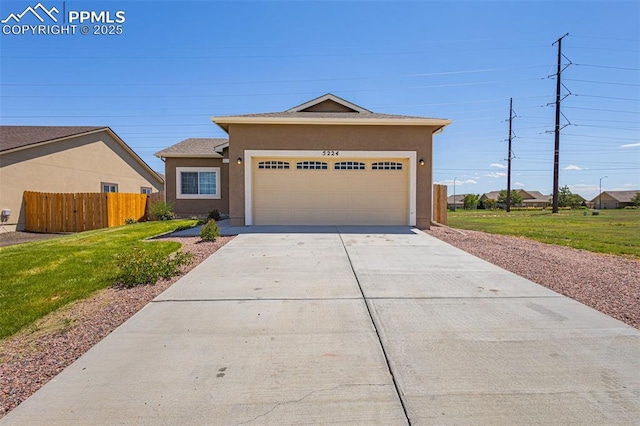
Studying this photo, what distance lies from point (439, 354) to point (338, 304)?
1643mm

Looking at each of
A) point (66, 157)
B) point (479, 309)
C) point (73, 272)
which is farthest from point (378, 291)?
point (66, 157)

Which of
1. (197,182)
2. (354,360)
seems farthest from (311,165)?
(354,360)

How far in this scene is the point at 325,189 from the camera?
12977mm

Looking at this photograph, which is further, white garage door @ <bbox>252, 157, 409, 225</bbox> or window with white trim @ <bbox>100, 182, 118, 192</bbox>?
window with white trim @ <bbox>100, 182, 118, 192</bbox>

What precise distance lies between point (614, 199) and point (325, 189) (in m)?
97.0

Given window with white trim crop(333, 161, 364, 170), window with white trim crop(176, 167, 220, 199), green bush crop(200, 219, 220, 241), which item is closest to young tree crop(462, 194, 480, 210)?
window with white trim crop(176, 167, 220, 199)

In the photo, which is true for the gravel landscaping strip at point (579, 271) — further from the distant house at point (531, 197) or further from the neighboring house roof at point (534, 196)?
the neighboring house roof at point (534, 196)

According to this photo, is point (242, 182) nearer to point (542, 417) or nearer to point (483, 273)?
point (483, 273)

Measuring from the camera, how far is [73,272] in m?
6.51

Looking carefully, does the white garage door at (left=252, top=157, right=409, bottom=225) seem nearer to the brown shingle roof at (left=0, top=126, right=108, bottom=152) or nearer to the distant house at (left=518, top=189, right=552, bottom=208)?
the brown shingle roof at (left=0, top=126, right=108, bottom=152)

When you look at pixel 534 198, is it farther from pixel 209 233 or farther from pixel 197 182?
pixel 209 233

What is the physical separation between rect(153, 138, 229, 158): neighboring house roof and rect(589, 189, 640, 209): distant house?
90.9 meters

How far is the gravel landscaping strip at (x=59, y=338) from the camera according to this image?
2951 mm

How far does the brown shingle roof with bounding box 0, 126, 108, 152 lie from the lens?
16483mm
